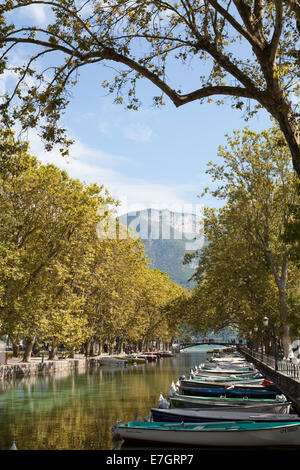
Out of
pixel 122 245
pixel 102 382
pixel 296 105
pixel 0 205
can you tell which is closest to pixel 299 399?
pixel 296 105

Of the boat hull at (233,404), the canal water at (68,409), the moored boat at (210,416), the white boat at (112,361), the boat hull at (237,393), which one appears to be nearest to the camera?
the moored boat at (210,416)

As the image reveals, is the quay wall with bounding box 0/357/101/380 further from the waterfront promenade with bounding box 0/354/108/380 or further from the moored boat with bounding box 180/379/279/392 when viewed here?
the moored boat with bounding box 180/379/279/392

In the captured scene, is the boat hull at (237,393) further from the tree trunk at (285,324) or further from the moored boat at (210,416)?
the tree trunk at (285,324)

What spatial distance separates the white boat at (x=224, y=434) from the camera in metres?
12.4

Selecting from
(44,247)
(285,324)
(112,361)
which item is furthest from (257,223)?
(112,361)

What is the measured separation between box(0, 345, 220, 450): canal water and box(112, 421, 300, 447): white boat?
1.81 m

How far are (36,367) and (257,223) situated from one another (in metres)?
21.8

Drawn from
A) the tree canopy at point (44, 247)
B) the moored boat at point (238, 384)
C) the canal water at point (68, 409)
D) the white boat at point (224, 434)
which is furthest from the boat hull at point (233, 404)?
the tree canopy at point (44, 247)

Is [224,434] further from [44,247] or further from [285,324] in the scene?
[44,247]

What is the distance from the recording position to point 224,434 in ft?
40.9

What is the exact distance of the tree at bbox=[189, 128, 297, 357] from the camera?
30.9 metres

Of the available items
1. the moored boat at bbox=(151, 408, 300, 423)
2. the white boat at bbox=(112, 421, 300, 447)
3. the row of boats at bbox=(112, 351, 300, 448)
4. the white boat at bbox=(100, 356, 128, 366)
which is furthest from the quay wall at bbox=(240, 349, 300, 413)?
the white boat at bbox=(100, 356, 128, 366)

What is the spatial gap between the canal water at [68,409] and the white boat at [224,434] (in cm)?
181
